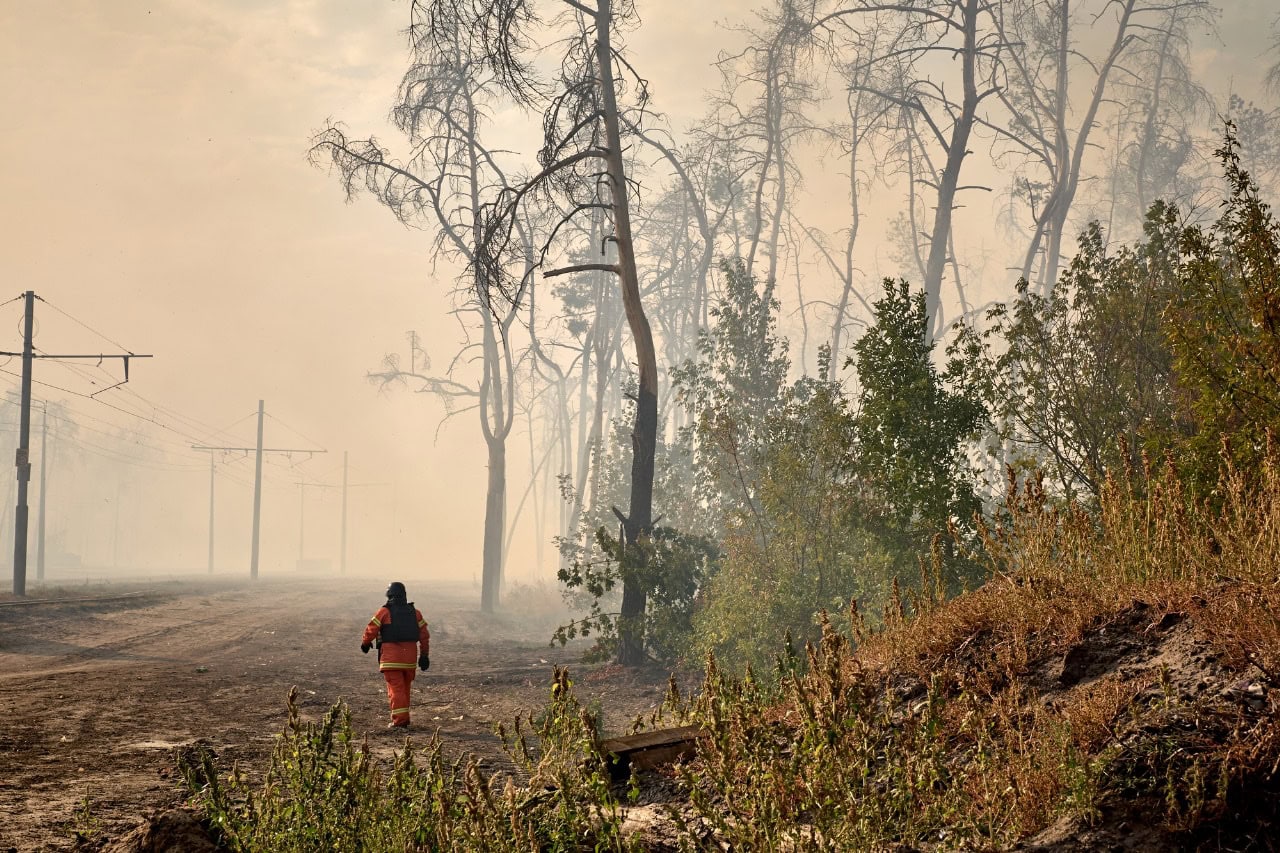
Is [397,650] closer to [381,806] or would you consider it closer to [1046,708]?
[381,806]

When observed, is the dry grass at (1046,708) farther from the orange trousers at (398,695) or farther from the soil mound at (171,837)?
the orange trousers at (398,695)

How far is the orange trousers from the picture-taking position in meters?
9.67

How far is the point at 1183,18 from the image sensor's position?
28000mm

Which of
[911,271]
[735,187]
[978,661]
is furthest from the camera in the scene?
[911,271]

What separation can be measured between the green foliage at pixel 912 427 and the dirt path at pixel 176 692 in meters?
4.35

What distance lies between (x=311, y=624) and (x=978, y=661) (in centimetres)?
2184

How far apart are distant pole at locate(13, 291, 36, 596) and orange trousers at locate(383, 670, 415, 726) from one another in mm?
20736

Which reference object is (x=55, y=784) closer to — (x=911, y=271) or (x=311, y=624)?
(x=311, y=624)

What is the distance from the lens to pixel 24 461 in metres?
26.4

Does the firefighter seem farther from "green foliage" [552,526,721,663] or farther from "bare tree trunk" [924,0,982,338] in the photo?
"bare tree trunk" [924,0,982,338]

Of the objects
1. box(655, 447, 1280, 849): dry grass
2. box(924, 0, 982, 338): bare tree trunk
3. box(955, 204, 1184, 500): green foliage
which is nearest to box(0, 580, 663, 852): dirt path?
box(655, 447, 1280, 849): dry grass

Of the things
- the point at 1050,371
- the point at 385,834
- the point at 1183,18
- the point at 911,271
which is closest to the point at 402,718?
the point at 385,834

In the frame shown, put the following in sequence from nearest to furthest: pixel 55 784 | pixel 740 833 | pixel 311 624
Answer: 1. pixel 740 833
2. pixel 55 784
3. pixel 311 624

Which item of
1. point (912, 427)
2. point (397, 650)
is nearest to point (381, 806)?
point (397, 650)
